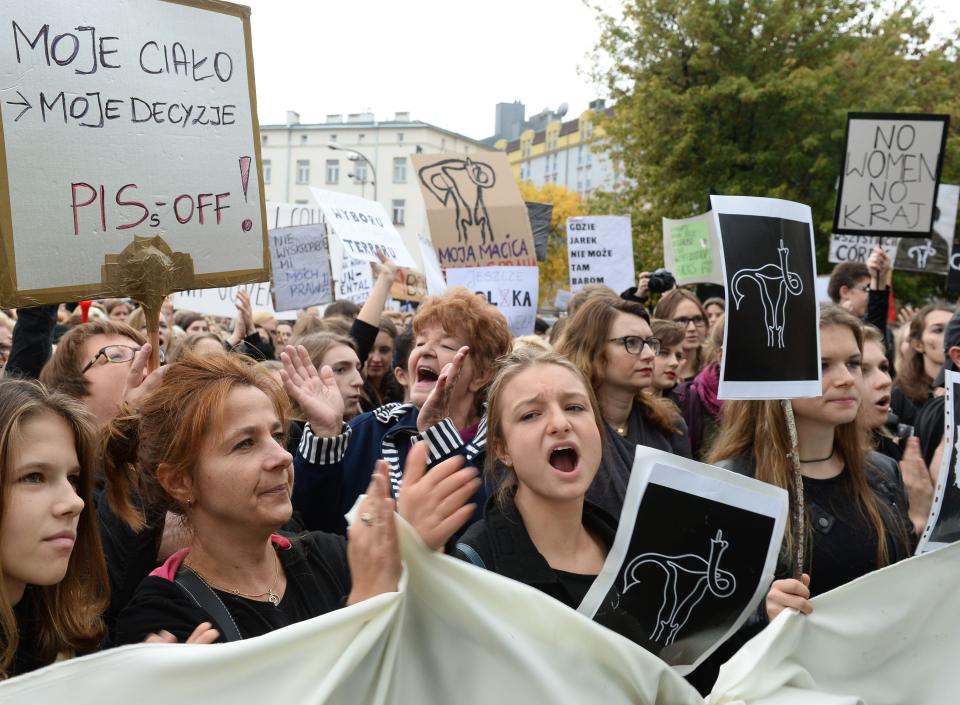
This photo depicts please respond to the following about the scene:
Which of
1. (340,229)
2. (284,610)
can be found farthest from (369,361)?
(284,610)

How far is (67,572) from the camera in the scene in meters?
2.38

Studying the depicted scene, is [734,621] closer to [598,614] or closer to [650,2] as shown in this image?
[598,614]

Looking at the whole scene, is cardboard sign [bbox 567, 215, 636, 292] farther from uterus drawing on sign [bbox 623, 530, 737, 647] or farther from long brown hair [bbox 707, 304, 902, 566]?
uterus drawing on sign [bbox 623, 530, 737, 647]

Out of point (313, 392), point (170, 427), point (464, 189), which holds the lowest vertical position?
point (313, 392)

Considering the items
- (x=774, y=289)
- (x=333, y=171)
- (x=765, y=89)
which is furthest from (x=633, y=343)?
(x=333, y=171)

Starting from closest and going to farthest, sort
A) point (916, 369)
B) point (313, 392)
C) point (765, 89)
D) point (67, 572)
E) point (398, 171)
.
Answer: point (67, 572), point (313, 392), point (916, 369), point (765, 89), point (398, 171)

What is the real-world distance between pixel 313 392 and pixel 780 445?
1538 mm

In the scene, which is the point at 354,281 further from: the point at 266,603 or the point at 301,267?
the point at 266,603

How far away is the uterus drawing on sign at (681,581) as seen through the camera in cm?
242

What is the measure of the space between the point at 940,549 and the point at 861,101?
22583mm

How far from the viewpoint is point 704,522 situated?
2.47 m

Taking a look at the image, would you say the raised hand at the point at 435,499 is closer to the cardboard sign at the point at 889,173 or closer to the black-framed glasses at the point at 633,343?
the black-framed glasses at the point at 633,343

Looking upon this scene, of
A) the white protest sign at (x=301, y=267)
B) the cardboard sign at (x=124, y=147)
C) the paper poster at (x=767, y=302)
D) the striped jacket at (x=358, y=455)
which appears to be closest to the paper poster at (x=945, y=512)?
the paper poster at (x=767, y=302)

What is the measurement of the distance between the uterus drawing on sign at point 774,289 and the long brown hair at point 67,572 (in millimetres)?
1819
